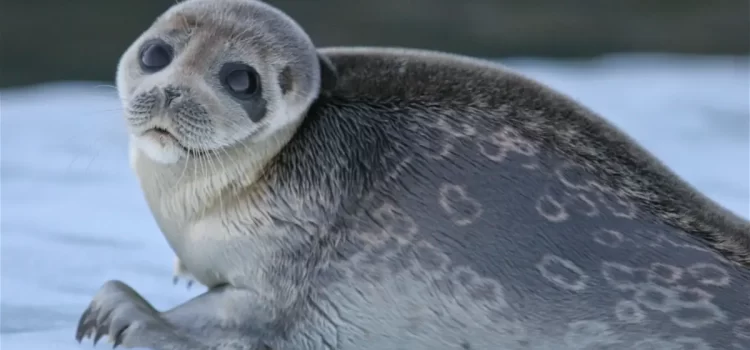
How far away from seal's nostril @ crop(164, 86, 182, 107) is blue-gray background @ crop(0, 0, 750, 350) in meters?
0.36

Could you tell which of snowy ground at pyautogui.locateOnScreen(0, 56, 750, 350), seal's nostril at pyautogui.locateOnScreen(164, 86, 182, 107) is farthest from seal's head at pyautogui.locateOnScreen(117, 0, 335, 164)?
snowy ground at pyautogui.locateOnScreen(0, 56, 750, 350)

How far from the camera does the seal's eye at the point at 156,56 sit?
3613mm

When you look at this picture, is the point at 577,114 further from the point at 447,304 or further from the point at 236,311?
the point at 236,311

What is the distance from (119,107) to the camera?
5191mm

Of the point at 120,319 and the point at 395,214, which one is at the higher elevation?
the point at 395,214

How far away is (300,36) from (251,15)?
0.15 metres

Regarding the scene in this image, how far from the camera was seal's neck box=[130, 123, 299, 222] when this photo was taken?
11.9 ft

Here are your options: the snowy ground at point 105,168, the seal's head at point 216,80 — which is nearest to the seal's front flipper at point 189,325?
the snowy ground at point 105,168

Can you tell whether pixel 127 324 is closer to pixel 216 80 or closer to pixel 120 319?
pixel 120 319

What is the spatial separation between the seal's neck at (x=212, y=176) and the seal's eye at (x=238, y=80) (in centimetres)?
15

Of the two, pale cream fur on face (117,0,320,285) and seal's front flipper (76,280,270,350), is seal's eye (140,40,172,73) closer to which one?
pale cream fur on face (117,0,320,285)

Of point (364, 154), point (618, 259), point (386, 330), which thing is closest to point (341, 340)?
point (386, 330)

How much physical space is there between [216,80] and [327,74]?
0.37m

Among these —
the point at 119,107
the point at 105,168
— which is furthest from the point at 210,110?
the point at 105,168
